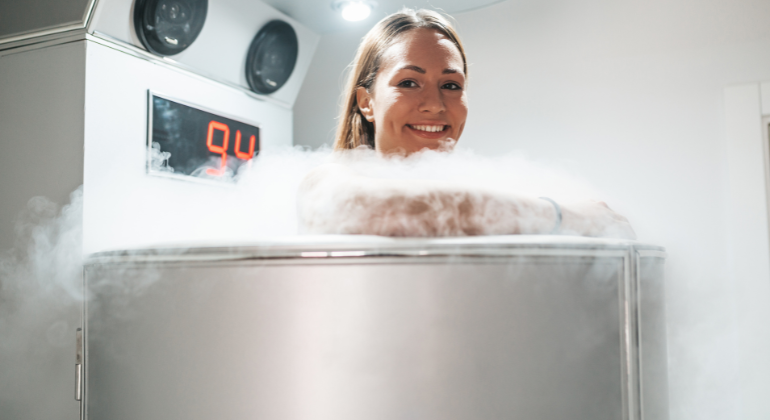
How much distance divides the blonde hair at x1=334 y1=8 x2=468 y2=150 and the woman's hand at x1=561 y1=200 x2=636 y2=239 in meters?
0.42

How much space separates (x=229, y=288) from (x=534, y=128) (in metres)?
1.17

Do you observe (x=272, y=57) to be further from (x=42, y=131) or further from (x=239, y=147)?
(x=42, y=131)

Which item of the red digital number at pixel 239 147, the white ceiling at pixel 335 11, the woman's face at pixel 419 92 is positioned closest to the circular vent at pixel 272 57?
the white ceiling at pixel 335 11

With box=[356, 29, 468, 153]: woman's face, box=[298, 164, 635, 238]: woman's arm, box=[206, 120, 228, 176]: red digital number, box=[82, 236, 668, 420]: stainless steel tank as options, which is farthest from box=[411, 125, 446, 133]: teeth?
box=[206, 120, 228, 176]: red digital number

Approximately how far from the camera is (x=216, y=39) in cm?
143

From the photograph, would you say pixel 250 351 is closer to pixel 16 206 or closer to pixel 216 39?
pixel 16 206

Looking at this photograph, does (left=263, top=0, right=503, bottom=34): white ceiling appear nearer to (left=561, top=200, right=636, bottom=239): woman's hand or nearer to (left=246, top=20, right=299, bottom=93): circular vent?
(left=246, top=20, right=299, bottom=93): circular vent

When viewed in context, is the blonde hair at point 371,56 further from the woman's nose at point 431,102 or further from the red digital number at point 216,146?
the red digital number at point 216,146

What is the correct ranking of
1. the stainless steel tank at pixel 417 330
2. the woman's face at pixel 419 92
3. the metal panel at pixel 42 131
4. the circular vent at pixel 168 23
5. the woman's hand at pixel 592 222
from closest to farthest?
the stainless steel tank at pixel 417 330, the woman's hand at pixel 592 222, the woman's face at pixel 419 92, the metal panel at pixel 42 131, the circular vent at pixel 168 23

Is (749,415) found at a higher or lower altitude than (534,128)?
lower

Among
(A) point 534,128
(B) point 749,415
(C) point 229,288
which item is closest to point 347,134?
(C) point 229,288

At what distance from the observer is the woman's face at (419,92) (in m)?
0.88

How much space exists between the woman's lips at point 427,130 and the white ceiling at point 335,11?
28.0 inches

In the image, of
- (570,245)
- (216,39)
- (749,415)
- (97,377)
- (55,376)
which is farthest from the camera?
(216,39)
